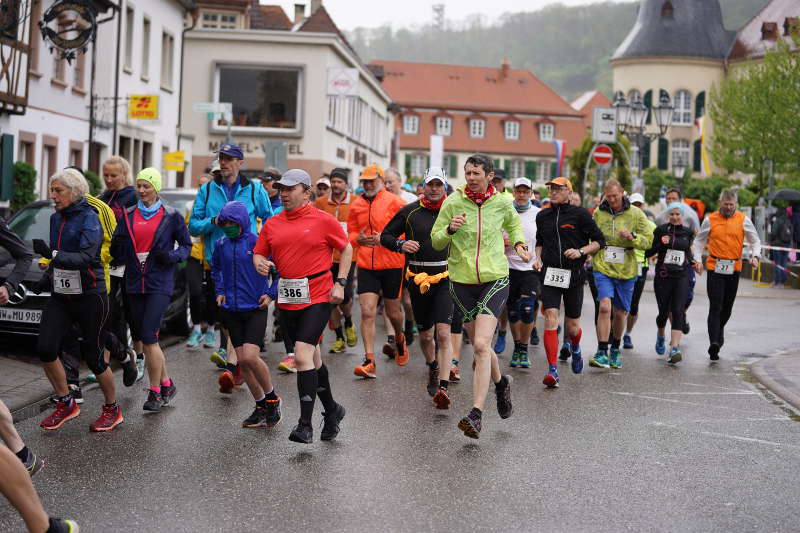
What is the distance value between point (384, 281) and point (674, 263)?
3867mm

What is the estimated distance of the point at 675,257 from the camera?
14031 mm

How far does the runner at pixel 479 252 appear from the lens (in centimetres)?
880

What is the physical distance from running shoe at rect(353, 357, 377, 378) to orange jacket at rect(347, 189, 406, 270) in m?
1.04

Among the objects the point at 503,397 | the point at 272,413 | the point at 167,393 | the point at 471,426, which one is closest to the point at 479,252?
the point at 503,397

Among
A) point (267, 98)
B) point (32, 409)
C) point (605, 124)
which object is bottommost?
point (32, 409)

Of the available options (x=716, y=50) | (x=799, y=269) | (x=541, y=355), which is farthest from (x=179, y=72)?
(x=716, y=50)

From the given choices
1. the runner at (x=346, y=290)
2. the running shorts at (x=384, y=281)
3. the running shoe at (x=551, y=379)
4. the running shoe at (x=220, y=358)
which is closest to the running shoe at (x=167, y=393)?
the running shoe at (x=220, y=358)

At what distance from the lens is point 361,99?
61.6m

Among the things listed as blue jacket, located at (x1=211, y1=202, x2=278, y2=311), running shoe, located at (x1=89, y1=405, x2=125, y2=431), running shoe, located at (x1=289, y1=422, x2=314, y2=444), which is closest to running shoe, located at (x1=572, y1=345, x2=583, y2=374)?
blue jacket, located at (x1=211, y1=202, x2=278, y2=311)

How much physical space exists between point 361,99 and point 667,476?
55.2m

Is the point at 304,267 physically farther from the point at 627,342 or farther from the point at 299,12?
the point at 299,12

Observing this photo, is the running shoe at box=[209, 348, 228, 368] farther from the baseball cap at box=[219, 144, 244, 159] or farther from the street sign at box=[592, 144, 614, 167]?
the street sign at box=[592, 144, 614, 167]

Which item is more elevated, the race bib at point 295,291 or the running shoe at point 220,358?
the race bib at point 295,291

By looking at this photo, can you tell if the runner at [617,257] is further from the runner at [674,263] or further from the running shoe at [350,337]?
the running shoe at [350,337]
